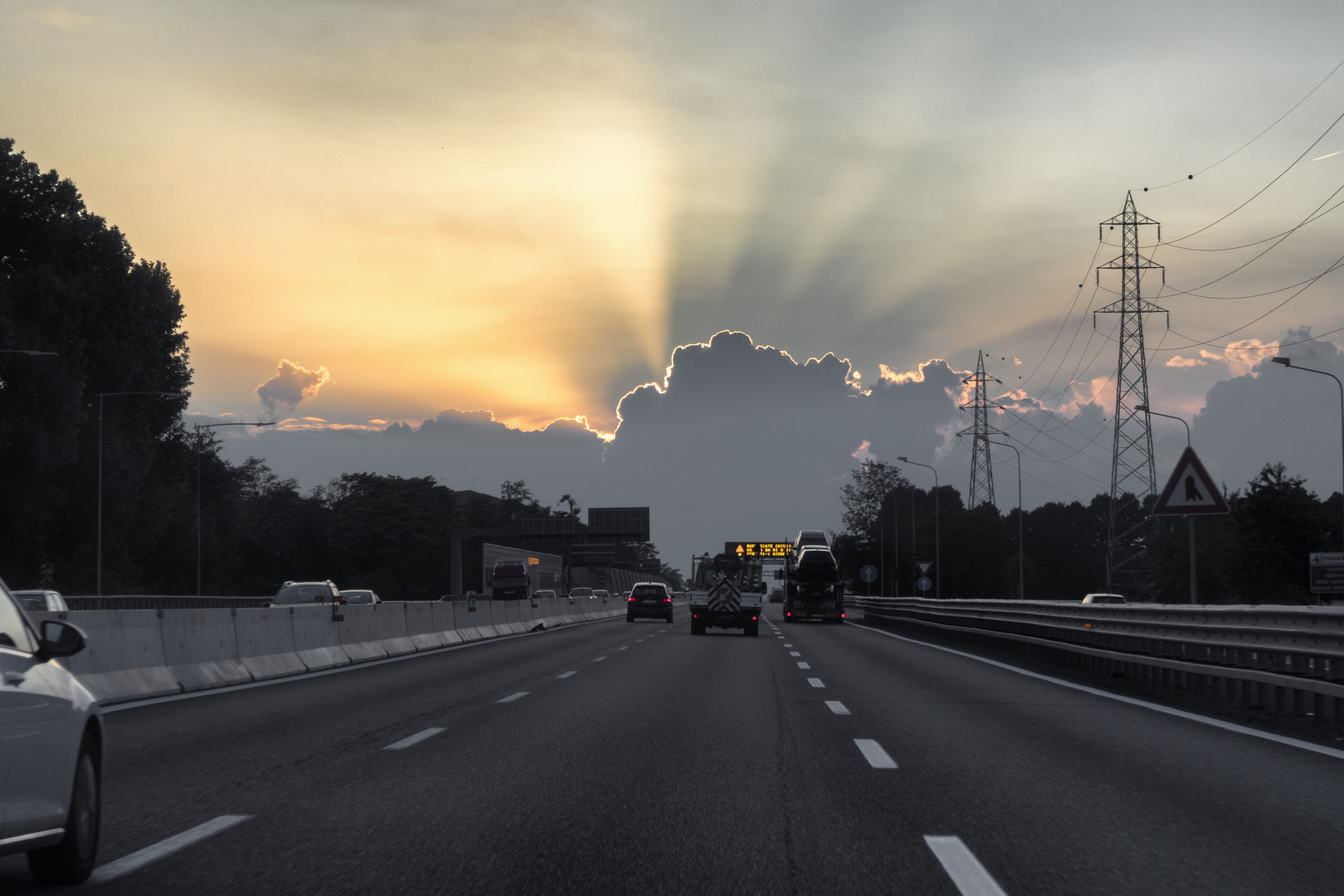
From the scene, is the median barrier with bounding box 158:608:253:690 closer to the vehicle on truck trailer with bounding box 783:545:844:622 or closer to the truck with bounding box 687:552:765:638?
the truck with bounding box 687:552:765:638

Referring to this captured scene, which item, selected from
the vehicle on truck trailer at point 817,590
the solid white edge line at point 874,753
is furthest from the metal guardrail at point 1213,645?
the vehicle on truck trailer at point 817,590

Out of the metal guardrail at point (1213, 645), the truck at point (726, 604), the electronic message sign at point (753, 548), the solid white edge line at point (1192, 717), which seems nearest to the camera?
the solid white edge line at point (1192, 717)

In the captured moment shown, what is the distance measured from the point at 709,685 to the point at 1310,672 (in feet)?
25.4

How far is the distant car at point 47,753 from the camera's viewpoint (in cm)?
514

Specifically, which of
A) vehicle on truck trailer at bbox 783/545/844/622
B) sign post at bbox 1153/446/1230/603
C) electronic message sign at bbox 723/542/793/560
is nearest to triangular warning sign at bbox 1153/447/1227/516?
sign post at bbox 1153/446/1230/603

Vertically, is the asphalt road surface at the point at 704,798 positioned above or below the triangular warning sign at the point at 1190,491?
below

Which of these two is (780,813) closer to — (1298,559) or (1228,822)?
(1228,822)

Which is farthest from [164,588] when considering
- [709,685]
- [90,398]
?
[709,685]

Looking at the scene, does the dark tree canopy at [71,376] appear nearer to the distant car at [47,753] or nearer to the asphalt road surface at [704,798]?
the asphalt road surface at [704,798]

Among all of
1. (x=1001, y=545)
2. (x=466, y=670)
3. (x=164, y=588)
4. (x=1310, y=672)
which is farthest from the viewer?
(x=1001, y=545)

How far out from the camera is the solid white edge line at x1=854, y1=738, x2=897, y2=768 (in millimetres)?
9672

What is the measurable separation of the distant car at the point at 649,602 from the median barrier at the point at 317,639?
103 feet

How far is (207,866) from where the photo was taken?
605 cm

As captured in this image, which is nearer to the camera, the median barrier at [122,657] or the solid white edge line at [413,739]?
the solid white edge line at [413,739]
